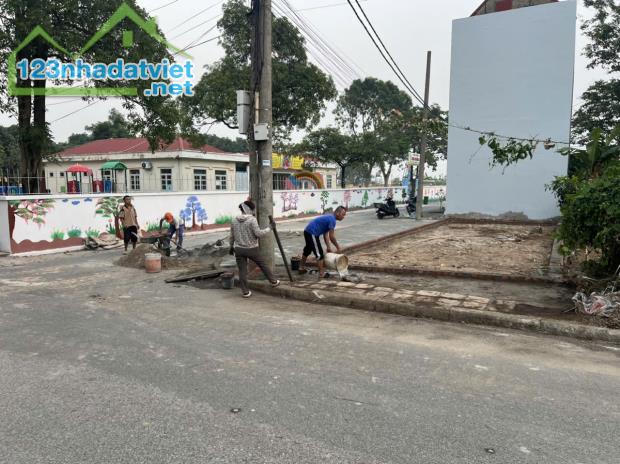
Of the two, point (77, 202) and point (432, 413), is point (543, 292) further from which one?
point (77, 202)

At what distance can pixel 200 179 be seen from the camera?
A: 3325 centimetres

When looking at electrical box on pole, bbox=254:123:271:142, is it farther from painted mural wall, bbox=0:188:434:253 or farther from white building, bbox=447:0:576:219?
white building, bbox=447:0:576:219

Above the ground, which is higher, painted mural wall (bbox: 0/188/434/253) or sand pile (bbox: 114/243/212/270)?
painted mural wall (bbox: 0/188/434/253)

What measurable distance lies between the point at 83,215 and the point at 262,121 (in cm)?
837

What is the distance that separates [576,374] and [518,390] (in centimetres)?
83

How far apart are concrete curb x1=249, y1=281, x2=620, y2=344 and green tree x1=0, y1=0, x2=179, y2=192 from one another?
13561 mm

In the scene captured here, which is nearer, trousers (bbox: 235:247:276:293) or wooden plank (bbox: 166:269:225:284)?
trousers (bbox: 235:247:276:293)

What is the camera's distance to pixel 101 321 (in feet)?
20.2

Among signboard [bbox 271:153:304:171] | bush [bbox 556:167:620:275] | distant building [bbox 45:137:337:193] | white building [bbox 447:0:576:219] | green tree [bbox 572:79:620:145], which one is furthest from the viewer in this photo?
signboard [bbox 271:153:304:171]

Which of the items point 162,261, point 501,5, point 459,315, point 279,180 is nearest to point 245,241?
point 459,315

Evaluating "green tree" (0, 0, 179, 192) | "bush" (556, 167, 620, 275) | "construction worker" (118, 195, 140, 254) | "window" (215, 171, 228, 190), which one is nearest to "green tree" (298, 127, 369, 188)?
"window" (215, 171, 228, 190)

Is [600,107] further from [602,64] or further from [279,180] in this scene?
[279,180]

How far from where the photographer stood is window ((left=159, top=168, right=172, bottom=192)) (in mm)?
32625

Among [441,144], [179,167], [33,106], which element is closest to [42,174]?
[33,106]
